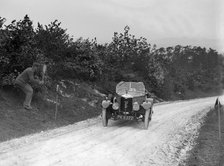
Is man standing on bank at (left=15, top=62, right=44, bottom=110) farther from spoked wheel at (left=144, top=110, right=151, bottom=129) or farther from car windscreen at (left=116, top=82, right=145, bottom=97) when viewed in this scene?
spoked wheel at (left=144, top=110, right=151, bottom=129)

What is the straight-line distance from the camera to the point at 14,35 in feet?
44.0

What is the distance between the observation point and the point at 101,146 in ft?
28.3

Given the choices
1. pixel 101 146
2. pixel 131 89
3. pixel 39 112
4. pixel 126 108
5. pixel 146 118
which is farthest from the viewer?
pixel 131 89

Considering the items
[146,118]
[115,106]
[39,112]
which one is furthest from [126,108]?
[39,112]

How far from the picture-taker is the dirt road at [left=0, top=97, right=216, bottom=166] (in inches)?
280

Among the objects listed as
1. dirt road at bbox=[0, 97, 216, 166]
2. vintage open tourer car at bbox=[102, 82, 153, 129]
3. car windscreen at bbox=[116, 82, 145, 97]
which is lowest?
dirt road at bbox=[0, 97, 216, 166]

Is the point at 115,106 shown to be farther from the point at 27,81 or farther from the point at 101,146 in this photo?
the point at 101,146

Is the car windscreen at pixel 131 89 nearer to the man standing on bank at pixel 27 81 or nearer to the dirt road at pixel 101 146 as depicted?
the dirt road at pixel 101 146

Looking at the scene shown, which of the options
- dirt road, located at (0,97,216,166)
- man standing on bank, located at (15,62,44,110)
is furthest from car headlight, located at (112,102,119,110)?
man standing on bank, located at (15,62,44,110)

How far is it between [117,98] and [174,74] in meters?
31.6

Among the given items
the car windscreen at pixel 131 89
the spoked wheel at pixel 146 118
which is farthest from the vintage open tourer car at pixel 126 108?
the car windscreen at pixel 131 89

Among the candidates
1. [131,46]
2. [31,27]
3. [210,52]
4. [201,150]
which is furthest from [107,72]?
[210,52]

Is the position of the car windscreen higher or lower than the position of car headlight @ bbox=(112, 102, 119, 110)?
→ higher

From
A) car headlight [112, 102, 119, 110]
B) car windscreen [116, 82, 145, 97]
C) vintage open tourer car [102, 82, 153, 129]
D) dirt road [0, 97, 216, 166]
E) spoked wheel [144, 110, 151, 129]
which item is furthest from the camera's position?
car windscreen [116, 82, 145, 97]
